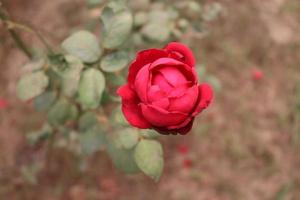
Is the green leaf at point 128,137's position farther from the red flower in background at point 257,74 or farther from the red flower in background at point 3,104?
the red flower in background at point 257,74

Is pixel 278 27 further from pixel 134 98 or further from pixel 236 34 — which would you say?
pixel 134 98

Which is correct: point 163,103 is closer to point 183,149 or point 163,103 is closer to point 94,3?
point 94,3

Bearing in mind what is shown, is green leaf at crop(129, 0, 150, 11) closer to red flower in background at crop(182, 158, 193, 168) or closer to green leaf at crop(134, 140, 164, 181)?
green leaf at crop(134, 140, 164, 181)

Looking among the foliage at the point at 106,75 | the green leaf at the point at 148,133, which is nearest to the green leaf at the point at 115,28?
the foliage at the point at 106,75

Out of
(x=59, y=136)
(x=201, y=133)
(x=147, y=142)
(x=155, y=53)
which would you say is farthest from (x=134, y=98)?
(x=201, y=133)

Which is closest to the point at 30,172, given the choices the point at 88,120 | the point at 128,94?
the point at 88,120

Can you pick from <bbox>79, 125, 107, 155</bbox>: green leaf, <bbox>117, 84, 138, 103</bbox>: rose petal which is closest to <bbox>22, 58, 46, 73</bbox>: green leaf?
<bbox>79, 125, 107, 155</bbox>: green leaf

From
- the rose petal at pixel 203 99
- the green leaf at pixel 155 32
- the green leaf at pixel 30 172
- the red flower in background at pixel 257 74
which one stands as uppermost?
the rose petal at pixel 203 99
